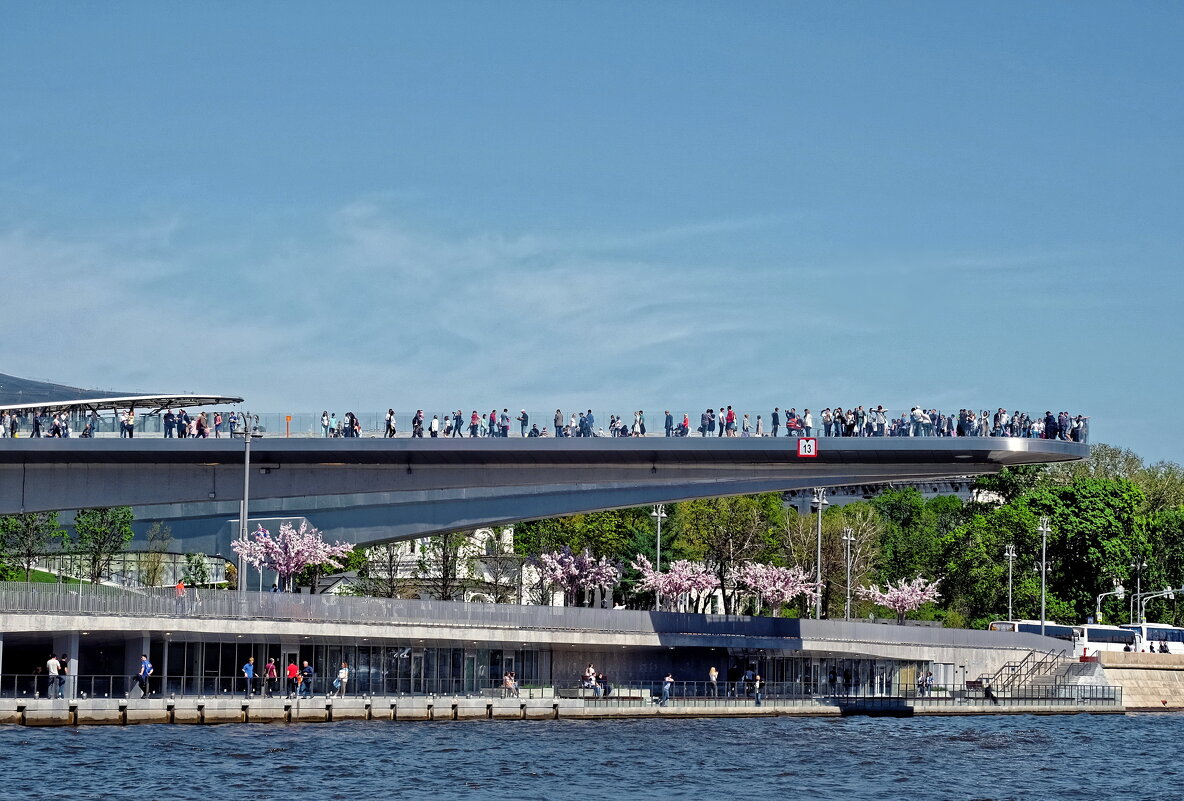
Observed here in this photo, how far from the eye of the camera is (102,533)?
93.6m

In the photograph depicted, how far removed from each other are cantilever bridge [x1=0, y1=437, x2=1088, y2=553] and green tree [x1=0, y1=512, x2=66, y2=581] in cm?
1644

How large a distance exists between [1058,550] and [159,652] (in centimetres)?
7591

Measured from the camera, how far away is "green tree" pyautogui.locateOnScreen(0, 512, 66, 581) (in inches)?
3664

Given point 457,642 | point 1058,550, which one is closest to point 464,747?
point 457,642

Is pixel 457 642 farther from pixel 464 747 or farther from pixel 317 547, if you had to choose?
pixel 464 747

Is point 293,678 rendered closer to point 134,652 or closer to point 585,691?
point 134,652

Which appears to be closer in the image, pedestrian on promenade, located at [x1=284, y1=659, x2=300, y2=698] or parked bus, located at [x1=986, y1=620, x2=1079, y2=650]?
pedestrian on promenade, located at [x1=284, y1=659, x2=300, y2=698]

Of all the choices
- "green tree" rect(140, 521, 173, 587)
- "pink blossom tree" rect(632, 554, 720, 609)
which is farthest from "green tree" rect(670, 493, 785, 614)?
"green tree" rect(140, 521, 173, 587)

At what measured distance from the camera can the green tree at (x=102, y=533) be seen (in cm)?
9388

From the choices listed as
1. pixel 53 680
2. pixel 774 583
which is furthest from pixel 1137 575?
pixel 53 680

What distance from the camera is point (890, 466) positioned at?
73.0m

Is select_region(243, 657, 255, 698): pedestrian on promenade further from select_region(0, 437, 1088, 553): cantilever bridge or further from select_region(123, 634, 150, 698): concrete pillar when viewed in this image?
select_region(0, 437, 1088, 553): cantilever bridge

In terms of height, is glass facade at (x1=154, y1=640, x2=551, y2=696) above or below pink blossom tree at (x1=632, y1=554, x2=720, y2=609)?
below

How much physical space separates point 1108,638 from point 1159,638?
6108 millimetres
